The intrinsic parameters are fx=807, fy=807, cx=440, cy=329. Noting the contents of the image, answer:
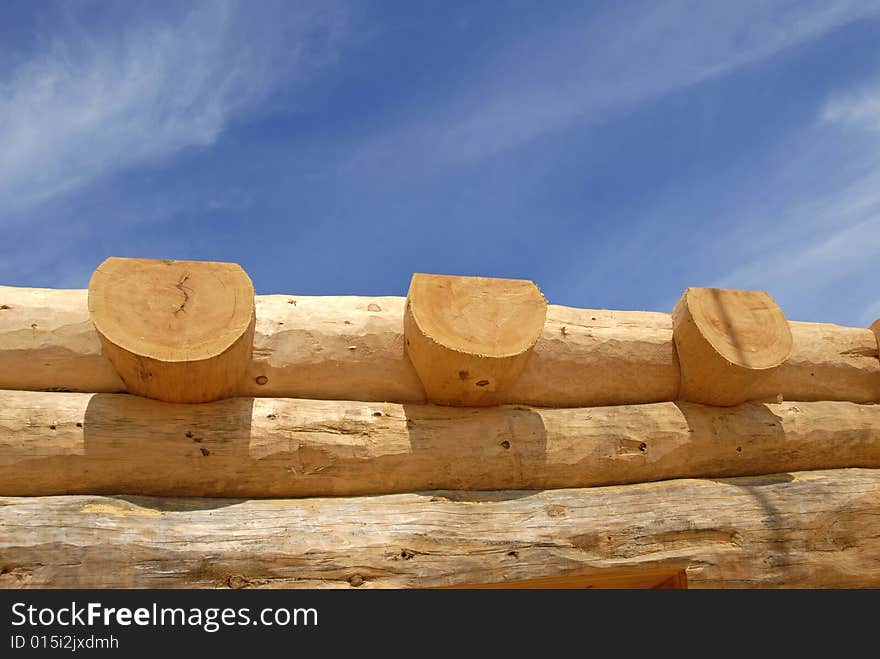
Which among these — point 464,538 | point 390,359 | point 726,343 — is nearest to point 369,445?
point 390,359

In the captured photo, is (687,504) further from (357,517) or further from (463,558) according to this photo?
(357,517)

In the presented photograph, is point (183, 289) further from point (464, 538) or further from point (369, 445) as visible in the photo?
point (464, 538)

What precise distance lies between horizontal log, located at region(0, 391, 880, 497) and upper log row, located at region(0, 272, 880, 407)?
12 centimetres

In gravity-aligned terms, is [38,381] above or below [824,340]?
below

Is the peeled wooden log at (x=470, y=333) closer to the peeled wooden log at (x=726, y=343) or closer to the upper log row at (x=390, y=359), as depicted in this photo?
the upper log row at (x=390, y=359)

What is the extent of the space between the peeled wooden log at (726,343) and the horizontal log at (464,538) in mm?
552

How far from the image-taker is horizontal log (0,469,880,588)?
338 centimetres

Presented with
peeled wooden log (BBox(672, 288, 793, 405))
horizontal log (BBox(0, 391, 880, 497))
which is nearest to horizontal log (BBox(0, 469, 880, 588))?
horizontal log (BBox(0, 391, 880, 497))

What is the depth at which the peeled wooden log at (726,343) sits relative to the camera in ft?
15.0

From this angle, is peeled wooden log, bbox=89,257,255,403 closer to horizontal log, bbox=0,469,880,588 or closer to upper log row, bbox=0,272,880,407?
upper log row, bbox=0,272,880,407
